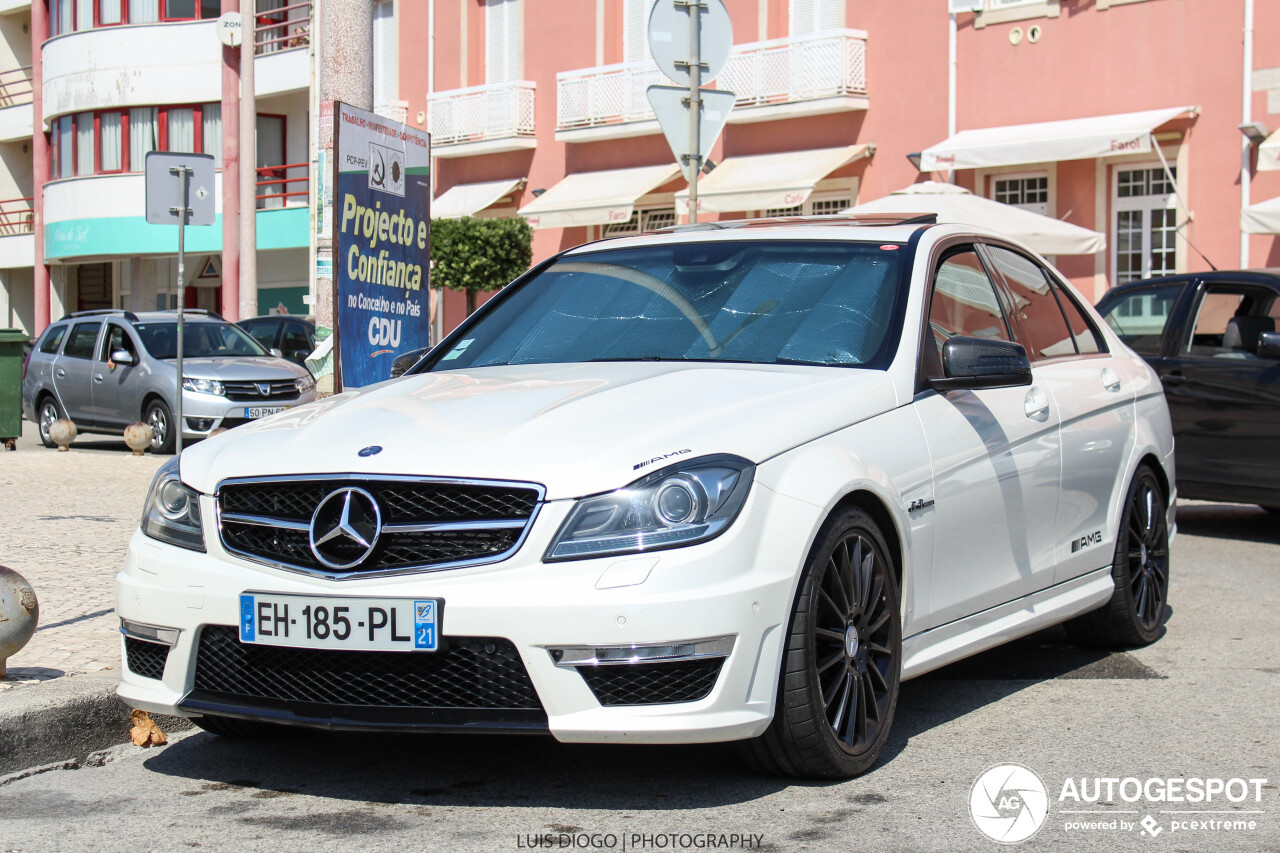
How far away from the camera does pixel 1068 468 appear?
590 centimetres

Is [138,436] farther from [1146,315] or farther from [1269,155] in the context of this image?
[1269,155]

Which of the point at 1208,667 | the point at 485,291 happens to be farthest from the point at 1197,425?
the point at 485,291

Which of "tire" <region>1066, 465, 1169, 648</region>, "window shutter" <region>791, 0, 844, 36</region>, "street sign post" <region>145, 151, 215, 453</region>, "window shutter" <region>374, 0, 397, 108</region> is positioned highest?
"window shutter" <region>374, 0, 397, 108</region>

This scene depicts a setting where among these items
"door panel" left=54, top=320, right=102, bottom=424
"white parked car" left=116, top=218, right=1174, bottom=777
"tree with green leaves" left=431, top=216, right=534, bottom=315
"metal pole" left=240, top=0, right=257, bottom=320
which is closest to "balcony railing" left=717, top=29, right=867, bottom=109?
"tree with green leaves" left=431, top=216, right=534, bottom=315

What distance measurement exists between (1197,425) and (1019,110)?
575 inches

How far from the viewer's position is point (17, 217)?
162 ft

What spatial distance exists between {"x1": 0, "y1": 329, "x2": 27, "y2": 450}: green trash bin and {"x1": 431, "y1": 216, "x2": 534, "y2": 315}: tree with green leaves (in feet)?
39.5

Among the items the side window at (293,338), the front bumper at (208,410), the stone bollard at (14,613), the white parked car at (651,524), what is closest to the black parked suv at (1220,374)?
the white parked car at (651,524)

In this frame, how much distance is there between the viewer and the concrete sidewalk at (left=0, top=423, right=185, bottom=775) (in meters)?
5.00

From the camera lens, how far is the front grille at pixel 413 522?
13.3 feet

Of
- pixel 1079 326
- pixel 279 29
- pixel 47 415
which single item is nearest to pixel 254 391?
pixel 47 415

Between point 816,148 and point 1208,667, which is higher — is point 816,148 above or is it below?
above

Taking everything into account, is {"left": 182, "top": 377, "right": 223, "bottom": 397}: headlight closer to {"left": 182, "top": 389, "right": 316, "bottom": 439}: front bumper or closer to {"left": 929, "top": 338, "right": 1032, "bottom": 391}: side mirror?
{"left": 182, "top": 389, "right": 316, "bottom": 439}: front bumper

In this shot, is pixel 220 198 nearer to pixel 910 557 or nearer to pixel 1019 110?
pixel 1019 110
